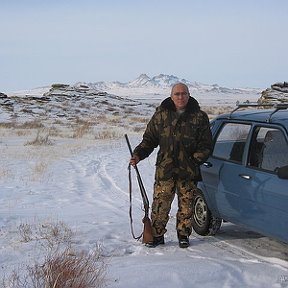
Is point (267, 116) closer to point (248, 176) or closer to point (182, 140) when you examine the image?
point (248, 176)

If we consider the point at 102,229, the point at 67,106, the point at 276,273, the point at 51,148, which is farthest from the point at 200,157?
the point at 67,106

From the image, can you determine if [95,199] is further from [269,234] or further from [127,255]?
[269,234]

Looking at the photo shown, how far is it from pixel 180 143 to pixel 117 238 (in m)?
1.56

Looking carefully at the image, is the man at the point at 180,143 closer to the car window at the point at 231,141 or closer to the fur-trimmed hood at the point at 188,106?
the fur-trimmed hood at the point at 188,106

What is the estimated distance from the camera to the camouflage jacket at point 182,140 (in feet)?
19.8

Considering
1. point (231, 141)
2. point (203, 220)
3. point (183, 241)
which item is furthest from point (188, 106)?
point (203, 220)

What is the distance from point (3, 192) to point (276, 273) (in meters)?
6.41

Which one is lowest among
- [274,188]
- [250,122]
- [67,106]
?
[67,106]

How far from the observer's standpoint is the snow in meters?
5.10

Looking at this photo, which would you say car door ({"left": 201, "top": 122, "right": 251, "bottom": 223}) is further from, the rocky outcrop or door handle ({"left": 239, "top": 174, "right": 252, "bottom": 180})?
the rocky outcrop

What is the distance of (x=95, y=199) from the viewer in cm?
1009

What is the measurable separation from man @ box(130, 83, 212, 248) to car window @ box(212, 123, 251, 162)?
50 cm

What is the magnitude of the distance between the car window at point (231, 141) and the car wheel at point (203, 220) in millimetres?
632

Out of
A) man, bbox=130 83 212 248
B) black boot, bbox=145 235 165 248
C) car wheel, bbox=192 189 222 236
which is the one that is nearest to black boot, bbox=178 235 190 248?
man, bbox=130 83 212 248
